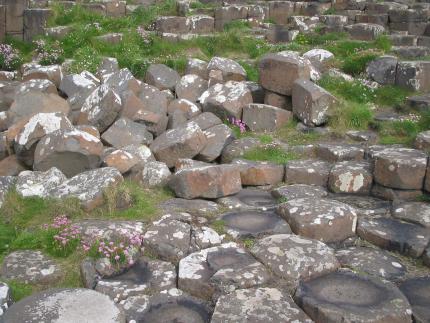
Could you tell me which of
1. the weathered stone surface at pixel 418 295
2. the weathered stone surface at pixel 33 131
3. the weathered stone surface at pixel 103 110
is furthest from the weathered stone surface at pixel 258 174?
the weathered stone surface at pixel 418 295

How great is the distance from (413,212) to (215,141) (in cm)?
290

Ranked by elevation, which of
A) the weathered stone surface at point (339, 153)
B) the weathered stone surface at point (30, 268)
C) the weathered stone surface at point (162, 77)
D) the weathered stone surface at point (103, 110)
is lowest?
the weathered stone surface at point (30, 268)

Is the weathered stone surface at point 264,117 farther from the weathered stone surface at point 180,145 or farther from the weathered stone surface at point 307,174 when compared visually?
the weathered stone surface at point 307,174

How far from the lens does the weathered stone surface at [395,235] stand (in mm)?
4855

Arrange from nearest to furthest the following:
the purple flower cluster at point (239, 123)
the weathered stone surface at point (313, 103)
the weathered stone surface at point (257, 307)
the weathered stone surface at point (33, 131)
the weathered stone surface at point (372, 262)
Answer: the weathered stone surface at point (257, 307), the weathered stone surface at point (372, 262), the weathered stone surface at point (33, 131), the weathered stone surface at point (313, 103), the purple flower cluster at point (239, 123)

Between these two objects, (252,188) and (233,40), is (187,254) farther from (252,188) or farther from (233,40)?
(233,40)

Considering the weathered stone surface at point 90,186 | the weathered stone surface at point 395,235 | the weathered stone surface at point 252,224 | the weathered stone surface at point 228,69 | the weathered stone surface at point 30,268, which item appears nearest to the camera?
the weathered stone surface at point 30,268

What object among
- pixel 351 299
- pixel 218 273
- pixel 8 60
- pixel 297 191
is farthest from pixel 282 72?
pixel 8 60

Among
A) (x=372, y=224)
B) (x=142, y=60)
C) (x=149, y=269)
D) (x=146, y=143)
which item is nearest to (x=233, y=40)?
(x=142, y=60)

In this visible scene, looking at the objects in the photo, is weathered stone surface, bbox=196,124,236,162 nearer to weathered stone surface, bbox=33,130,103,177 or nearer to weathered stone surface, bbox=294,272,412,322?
weathered stone surface, bbox=33,130,103,177

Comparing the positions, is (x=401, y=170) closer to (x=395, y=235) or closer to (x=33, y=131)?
(x=395, y=235)

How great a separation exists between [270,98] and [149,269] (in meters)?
4.91

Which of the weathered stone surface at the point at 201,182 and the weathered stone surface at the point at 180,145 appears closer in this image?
the weathered stone surface at the point at 201,182

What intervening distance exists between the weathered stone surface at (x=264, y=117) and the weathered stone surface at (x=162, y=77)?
6.03 ft
